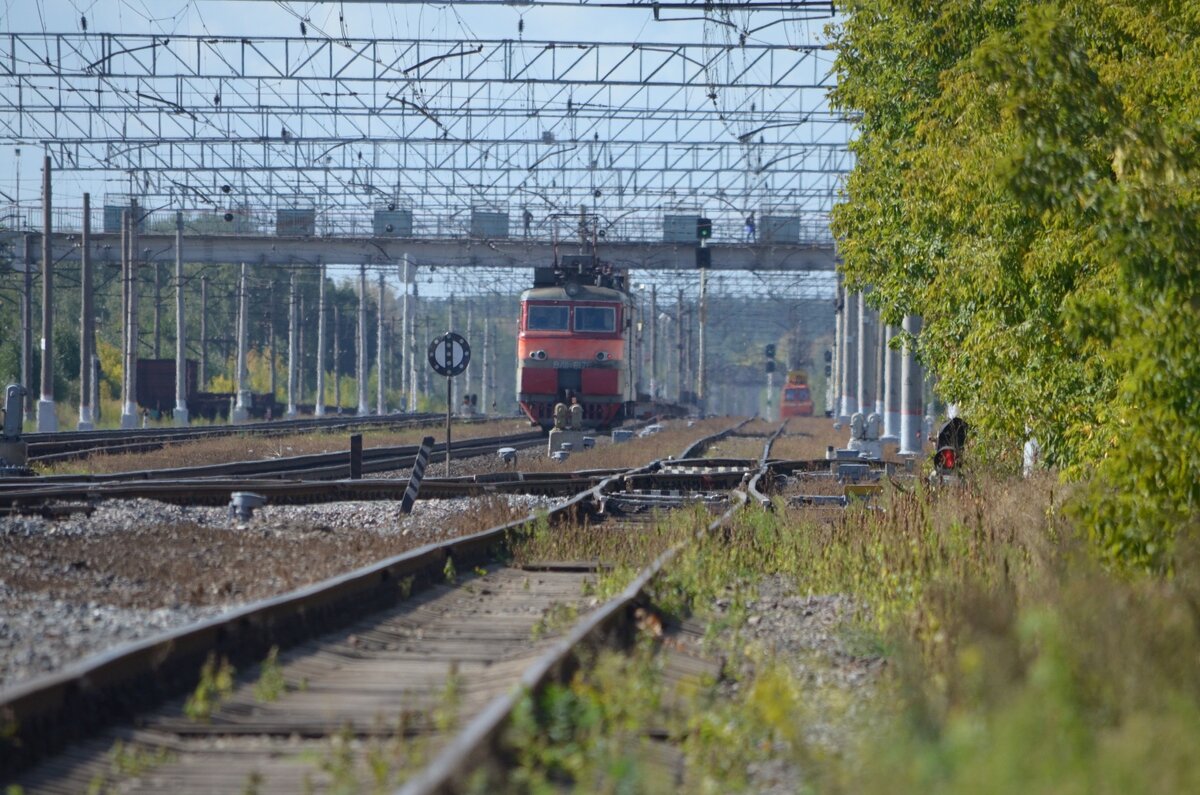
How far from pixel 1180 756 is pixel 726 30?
Answer: 31206 millimetres

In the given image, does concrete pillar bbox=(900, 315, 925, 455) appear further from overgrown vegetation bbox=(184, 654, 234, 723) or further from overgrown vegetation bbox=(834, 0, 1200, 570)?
overgrown vegetation bbox=(184, 654, 234, 723)

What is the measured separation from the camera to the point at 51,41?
36.5 m

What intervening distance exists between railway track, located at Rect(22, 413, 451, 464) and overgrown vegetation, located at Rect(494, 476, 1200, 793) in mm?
19407

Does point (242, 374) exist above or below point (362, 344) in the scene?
below

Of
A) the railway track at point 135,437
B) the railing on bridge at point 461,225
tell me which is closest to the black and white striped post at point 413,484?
the railway track at point 135,437

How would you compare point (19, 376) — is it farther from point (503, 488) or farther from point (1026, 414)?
point (1026, 414)

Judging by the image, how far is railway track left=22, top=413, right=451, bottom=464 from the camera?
91.7ft

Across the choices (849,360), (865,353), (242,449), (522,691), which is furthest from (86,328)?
(522,691)

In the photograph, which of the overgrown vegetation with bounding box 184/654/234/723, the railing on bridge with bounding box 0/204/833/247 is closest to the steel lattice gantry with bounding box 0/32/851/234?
the railing on bridge with bounding box 0/204/833/247

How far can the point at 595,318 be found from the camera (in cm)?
4078

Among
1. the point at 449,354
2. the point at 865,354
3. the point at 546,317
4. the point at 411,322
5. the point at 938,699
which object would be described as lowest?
the point at 938,699

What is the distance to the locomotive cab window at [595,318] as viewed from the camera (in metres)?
40.7

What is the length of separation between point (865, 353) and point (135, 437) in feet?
77.0

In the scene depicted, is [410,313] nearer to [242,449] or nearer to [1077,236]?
[242,449]
